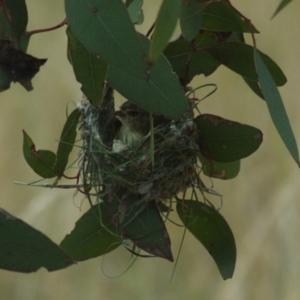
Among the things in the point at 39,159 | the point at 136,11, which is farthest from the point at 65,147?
the point at 136,11

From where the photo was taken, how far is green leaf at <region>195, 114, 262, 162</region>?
879mm

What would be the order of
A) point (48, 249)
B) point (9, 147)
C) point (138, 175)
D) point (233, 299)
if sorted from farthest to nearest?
point (9, 147), point (233, 299), point (138, 175), point (48, 249)

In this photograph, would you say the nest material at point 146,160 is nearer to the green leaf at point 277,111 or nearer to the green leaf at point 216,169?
the green leaf at point 216,169

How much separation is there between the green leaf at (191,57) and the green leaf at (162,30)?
405 mm

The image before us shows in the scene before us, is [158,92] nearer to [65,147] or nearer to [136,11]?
[136,11]

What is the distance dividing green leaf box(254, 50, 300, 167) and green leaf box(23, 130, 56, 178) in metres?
0.43

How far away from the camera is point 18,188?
232 centimetres

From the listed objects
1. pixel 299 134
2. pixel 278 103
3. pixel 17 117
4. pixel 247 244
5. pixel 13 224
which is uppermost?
pixel 278 103

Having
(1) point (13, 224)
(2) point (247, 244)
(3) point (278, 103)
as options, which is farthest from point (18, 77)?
(2) point (247, 244)

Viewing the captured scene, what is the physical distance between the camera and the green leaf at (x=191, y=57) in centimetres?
90

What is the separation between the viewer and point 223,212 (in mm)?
2182

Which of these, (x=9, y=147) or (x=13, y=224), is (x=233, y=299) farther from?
(x=13, y=224)

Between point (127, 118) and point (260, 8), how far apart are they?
130 cm

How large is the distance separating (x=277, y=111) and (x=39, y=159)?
1.54 feet
